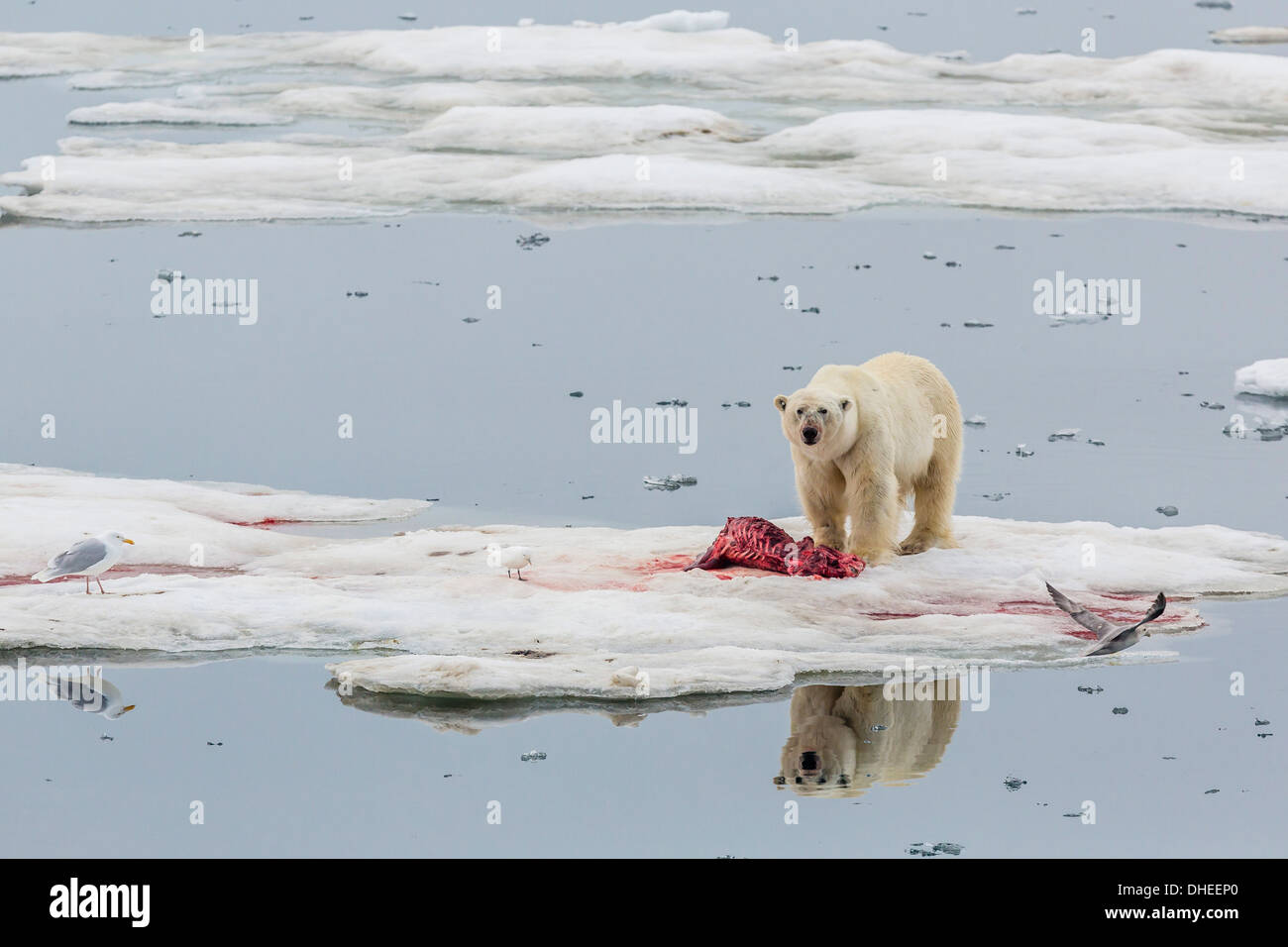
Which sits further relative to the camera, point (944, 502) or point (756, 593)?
point (944, 502)

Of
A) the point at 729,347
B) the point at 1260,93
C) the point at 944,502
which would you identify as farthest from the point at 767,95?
the point at 944,502

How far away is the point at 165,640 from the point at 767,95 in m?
16.6

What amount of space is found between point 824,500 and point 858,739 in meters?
2.64

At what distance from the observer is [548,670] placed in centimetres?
937

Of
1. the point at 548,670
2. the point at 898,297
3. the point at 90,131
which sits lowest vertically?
the point at 548,670

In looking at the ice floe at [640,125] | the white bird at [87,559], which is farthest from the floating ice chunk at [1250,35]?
the white bird at [87,559]

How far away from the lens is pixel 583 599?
10.5 meters

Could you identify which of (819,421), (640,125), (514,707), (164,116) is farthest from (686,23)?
(514,707)

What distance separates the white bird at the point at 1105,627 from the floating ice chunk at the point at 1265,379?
543cm

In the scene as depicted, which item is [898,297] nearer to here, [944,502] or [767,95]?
[944,502]

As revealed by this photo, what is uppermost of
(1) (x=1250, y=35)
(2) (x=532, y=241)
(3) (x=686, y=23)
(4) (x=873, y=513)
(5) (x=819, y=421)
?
(3) (x=686, y=23)

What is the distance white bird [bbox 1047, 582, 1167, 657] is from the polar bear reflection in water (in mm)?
968

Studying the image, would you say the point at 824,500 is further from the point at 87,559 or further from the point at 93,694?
the point at 93,694

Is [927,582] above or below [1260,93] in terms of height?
below
